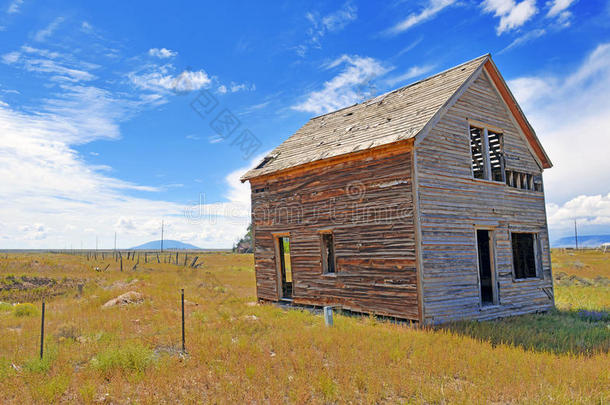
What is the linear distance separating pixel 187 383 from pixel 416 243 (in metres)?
6.25

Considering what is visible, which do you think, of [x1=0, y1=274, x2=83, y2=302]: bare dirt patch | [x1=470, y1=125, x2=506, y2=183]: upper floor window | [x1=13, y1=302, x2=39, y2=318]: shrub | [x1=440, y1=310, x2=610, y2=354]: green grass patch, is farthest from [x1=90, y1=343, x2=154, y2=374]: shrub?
[x1=0, y1=274, x2=83, y2=302]: bare dirt patch

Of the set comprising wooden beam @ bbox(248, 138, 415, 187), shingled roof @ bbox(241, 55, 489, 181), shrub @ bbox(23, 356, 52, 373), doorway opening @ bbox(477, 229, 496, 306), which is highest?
shingled roof @ bbox(241, 55, 489, 181)

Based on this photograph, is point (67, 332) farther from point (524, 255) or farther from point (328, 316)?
point (524, 255)

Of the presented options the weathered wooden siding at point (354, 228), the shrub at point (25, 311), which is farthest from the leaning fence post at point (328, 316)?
the shrub at point (25, 311)

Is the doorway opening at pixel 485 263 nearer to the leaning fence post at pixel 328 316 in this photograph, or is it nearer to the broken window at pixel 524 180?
the broken window at pixel 524 180

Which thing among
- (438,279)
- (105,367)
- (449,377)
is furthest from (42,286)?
(449,377)

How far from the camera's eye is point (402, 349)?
312 inches

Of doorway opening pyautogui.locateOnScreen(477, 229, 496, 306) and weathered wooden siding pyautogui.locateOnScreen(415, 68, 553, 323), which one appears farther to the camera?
doorway opening pyautogui.locateOnScreen(477, 229, 496, 306)

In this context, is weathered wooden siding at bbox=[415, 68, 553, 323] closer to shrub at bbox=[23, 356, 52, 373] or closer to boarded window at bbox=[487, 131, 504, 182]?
boarded window at bbox=[487, 131, 504, 182]

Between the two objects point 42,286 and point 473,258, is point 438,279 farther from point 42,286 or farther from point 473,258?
point 42,286

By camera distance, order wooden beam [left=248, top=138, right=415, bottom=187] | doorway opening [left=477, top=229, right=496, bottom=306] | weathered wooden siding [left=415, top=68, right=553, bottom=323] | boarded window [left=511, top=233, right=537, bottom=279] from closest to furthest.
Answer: weathered wooden siding [left=415, top=68, right=553, bottom=323] → wooden beam [left=248, top=138, right=415, bottom=187] → boarded window [left=511, top=233, right=537, bottom=279] → doorway opening [left=477, top=229, right=496, bottom=306]

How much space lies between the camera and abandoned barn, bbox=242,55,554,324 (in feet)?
34.7

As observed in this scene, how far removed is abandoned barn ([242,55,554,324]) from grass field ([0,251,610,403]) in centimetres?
99

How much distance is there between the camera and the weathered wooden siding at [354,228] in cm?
1059
